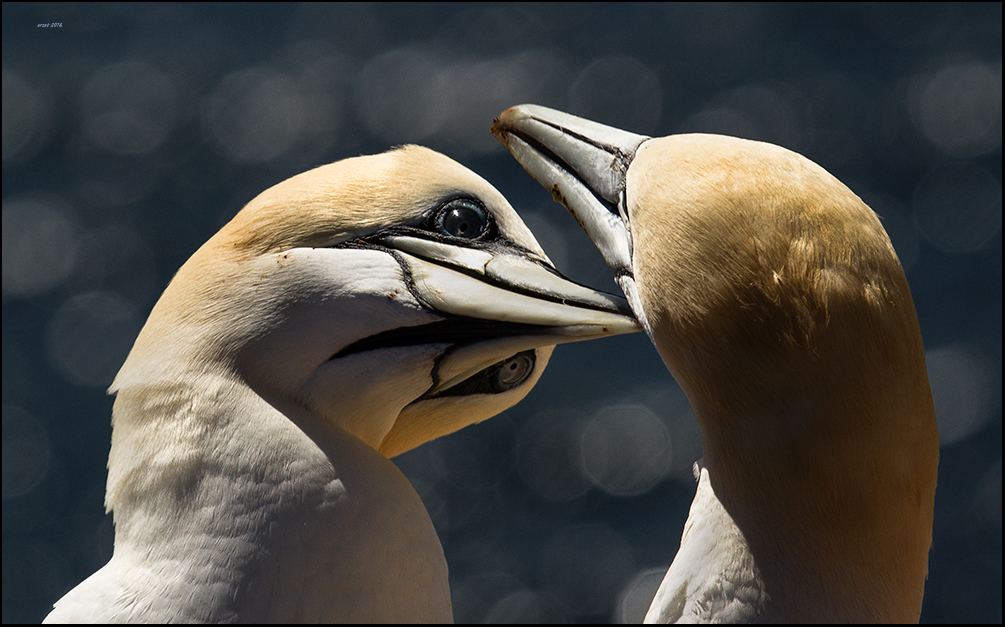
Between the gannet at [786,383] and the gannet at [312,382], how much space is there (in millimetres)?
396

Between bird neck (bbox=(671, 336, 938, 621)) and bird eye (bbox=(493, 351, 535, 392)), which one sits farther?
bird eye (bbox=(493, 351, 535, 392))

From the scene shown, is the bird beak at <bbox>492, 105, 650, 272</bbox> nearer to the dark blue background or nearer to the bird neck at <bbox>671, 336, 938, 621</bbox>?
the bird neck at <bbox>671, 336, 938, 621</bbox>

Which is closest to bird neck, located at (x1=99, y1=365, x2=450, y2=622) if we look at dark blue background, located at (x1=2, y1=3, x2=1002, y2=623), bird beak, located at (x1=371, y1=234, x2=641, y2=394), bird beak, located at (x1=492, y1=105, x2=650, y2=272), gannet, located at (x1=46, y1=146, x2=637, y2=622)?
gannet, located at (x1=46, y1=146, x2=637, y2=622)

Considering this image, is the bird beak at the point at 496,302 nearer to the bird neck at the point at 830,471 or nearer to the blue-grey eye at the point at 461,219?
the blue-grey eye at the point at 461,219

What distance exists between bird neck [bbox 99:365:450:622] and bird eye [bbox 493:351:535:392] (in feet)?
1.71

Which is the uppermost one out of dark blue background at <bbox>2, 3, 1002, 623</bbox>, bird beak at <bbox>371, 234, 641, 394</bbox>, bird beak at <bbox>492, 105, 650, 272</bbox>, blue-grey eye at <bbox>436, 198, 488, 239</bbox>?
bird beak at <bbox>492, 105, 650, 272</bbox>

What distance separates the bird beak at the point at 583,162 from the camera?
2.47 metres

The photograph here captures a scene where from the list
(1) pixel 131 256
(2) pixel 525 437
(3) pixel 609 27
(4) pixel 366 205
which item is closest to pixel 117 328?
(1) pixel 131 256

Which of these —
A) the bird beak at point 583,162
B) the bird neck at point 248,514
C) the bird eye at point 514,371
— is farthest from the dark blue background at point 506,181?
the bird beak at point 583,162

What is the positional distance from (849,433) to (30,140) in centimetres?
1098

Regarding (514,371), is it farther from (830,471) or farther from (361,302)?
(830,471)

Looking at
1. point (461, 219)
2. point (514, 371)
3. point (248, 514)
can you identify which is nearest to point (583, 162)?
point (461, 219)

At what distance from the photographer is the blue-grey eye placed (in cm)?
268

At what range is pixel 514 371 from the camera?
2857 mm
